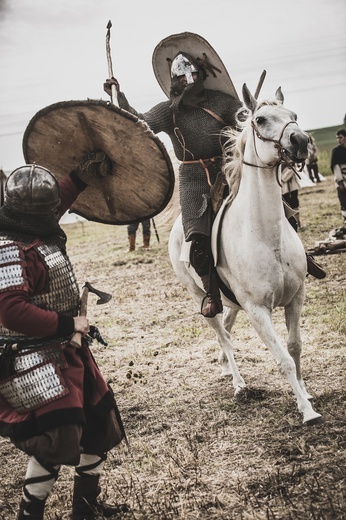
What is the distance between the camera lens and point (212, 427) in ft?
15.4

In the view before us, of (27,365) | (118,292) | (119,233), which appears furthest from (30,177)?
(119,233)

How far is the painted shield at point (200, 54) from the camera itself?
5363 mm

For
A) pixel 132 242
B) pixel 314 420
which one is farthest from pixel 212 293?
pixel 132 242

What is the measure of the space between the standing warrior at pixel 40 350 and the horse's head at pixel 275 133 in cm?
164

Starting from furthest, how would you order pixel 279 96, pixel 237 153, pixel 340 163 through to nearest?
1. pixel 340 163
2. pixel 237 153
3. pixel 279 96

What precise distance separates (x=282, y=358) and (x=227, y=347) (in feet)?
4.36

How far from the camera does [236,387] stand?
17.6 feet

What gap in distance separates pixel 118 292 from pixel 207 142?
566 centimetres

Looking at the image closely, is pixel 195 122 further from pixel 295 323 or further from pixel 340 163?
pixel 340 163

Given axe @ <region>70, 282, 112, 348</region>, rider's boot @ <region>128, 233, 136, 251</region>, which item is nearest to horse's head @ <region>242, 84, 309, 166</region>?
axe @ <region>70, 282, 112, 348</region>

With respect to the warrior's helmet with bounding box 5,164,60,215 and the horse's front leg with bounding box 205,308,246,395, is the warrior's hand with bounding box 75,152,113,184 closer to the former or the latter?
the warrior's helmet with bounding box 5,164,60,215

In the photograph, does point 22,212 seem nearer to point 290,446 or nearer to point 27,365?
point 27,365

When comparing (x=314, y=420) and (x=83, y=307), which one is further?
(x=314, y=420)

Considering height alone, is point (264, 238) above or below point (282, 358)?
above
